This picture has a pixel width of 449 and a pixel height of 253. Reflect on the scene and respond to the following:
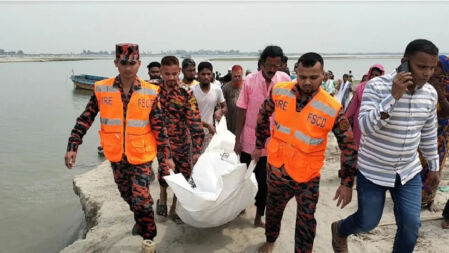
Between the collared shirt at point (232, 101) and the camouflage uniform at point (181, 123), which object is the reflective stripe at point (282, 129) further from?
the collared shirt at point (232, 101)

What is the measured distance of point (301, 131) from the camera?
2.43 meters

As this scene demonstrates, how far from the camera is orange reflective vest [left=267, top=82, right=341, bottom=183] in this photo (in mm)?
2375

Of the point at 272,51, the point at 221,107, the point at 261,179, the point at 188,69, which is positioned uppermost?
the point at 272,51

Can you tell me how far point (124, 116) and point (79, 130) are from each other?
45 centimetres

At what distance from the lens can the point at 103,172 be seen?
19.0 feet

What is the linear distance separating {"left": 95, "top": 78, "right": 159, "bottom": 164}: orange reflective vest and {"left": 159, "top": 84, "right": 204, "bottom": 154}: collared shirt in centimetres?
87

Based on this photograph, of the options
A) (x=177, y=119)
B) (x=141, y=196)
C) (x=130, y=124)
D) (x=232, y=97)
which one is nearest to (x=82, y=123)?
(x=130, y=124)

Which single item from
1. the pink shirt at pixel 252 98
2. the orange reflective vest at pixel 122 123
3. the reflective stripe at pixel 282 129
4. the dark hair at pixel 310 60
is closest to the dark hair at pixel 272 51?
the pink shirt at pixel 252 98

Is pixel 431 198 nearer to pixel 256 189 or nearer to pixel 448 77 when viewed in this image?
pixel 448 77

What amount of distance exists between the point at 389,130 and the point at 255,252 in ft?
5.48

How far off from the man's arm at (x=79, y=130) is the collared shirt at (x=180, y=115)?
3.13 ft

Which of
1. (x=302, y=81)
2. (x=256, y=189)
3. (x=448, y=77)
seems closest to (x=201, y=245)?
(x=256, y=189)

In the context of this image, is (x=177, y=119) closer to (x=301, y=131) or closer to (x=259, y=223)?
(x=259, y=223)

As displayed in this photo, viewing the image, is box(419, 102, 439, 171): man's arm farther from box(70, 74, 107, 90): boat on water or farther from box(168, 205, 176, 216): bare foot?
box(70, 74, 107, 90): boat on water
